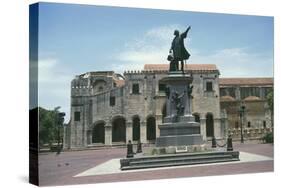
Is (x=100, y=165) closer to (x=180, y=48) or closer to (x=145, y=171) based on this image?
(x=145, y=171)

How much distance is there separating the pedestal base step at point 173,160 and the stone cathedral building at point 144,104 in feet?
11.2

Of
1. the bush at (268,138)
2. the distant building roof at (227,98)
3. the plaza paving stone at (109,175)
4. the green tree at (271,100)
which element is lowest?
the plaza paving stone at (109,175)

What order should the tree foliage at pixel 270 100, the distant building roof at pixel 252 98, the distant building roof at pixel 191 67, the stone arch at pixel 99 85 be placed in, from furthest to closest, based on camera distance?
the distant building roof at pixel 252 98
the stone arch at pixel 99 85
the tree foliage at pixel 270 100
the distant building roof at pixel 191 67

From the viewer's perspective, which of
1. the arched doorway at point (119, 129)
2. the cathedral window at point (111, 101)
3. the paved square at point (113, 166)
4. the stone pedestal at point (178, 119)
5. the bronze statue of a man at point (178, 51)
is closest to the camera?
the paved square at point (113, 166)

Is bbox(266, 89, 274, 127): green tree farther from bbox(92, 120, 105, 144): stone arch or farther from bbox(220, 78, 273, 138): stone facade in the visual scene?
bbox(92, 120, 105, 144): stone arch

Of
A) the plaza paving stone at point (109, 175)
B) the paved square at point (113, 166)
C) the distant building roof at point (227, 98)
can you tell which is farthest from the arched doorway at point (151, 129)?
the distant building roof at point (227, 98)

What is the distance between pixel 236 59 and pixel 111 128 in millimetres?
7958

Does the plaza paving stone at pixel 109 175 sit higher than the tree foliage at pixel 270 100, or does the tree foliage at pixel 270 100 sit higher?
the tree foliage at pixel 270 100

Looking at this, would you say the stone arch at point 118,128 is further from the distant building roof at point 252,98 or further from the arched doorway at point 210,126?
the distant building roof at point 252,98

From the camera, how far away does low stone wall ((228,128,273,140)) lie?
25.4m

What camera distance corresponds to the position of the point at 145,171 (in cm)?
2086

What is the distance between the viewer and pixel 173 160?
21672mm

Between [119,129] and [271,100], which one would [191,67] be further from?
[119,129]

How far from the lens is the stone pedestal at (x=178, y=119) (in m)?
22.9
